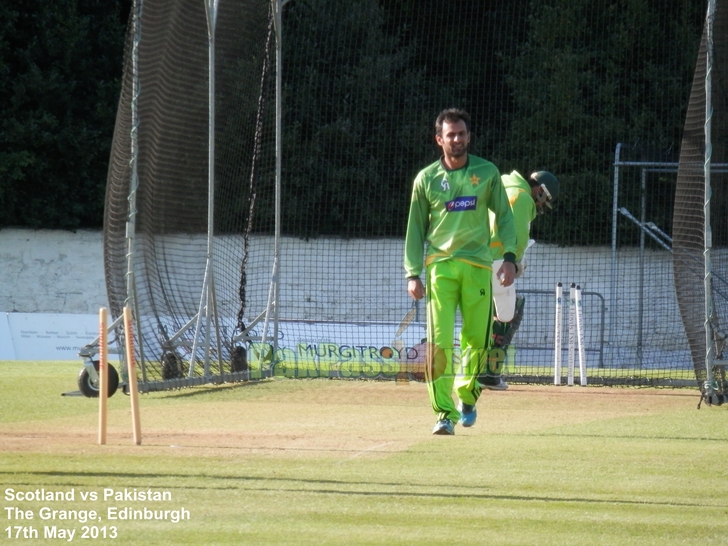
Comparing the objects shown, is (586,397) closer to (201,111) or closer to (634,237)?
(201,111)

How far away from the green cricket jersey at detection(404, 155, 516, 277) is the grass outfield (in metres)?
1.30

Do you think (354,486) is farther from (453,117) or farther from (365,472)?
(453,117)

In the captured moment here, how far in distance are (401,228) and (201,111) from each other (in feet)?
39.1

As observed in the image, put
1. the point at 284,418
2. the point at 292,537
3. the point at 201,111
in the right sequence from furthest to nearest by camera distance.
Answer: the point at 201,111
the point at 284,418
the point at 292,537

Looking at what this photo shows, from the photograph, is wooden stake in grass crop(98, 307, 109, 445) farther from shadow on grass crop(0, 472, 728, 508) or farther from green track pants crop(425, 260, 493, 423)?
green track pants crop(425, 260, 493, 423)

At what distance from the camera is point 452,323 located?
8008 mm

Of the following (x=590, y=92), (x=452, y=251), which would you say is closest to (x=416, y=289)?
(x=452, y=251)

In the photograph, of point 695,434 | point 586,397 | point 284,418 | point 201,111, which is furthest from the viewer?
point 201,111

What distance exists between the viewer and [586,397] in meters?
11.8

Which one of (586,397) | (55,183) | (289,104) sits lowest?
(586,397)

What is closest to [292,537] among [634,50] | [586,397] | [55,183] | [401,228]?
[586,397]

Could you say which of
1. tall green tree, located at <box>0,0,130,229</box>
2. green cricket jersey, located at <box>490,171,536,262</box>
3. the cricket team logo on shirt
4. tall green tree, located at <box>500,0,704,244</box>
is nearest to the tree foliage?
tall green tree, located at <box>500,0,704,244</box>

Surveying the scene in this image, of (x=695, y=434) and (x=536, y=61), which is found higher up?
(x=536, y=61)

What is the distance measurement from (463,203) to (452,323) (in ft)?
2.72
